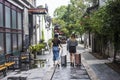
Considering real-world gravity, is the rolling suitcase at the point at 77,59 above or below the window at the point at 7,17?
below

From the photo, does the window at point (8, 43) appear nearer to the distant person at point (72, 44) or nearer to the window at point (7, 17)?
the window at point (7, 17)

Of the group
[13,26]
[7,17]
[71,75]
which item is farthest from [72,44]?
[13,26]

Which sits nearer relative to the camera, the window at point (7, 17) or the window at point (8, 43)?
the window at point (7, 17)

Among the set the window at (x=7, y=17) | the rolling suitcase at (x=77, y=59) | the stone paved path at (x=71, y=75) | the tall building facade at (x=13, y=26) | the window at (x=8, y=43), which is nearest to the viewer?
the stone paved path at (x=71, y=75)

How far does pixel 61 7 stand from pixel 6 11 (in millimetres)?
102384

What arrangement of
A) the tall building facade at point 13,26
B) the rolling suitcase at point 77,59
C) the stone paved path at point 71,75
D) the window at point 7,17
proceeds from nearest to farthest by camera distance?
the stone paved path at point 71,75 → the rolling suitcase at point 77,59 → the tall building facade at point 13,26 → the window at point 7,17

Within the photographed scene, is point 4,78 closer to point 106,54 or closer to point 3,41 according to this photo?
point 3,41

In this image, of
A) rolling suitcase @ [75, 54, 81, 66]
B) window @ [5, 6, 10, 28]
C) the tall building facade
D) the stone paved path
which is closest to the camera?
the stone paved path

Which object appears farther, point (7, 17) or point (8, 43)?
point (8, 43)

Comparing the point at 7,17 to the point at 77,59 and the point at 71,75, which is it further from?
the point at 71,75

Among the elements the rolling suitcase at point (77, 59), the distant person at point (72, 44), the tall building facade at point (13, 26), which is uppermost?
the tall building facade at point (13, 26)

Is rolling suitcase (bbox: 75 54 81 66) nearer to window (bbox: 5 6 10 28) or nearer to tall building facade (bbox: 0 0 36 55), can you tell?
Result: tall building facade (bbox: 0 0 36 55)

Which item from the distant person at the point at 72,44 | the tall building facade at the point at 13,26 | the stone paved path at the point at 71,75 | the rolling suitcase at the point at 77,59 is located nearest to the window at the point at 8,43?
the tall building facade at the point at 13,26

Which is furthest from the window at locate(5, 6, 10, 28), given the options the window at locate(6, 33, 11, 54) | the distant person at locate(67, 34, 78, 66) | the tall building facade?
the distant person at locate(67, 34, 78, 66)
